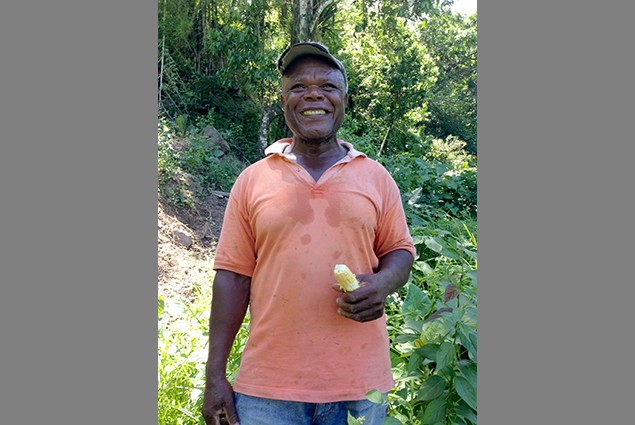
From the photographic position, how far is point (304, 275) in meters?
1.72

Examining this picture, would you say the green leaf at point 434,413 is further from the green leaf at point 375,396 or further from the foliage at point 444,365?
the green leaf at point 375,396

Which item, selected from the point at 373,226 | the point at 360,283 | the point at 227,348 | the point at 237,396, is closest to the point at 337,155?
the point at 373,226

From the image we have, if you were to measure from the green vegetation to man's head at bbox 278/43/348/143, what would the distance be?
820 millimetres

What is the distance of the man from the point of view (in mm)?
1710

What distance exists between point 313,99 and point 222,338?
80 cm

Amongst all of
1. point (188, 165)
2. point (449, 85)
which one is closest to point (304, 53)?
point (449, 85)

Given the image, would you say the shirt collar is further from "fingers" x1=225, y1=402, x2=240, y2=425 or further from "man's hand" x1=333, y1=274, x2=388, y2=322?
"fingers" x1=225, y1=402, x2=240, y2=425

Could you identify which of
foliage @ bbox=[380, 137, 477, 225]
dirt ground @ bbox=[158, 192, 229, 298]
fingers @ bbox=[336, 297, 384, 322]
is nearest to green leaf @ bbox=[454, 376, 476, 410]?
fingers @ bbox=[336, 297, 384, 322]

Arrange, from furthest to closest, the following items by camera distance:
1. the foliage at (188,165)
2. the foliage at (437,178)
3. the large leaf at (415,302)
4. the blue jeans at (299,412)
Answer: the foliage at (188,165)
the foliage at (437,178)
the large leaf at (415,302)
the blue jeans at (299,412)

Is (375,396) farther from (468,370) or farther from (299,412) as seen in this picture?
(468,370)

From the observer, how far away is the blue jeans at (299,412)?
1.70 metres

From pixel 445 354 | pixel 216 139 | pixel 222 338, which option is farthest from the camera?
pixel 216 139

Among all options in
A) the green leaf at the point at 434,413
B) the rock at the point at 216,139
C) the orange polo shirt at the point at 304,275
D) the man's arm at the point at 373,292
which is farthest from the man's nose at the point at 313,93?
the rock at the point at 216,139

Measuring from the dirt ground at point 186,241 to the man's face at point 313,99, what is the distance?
213cm
